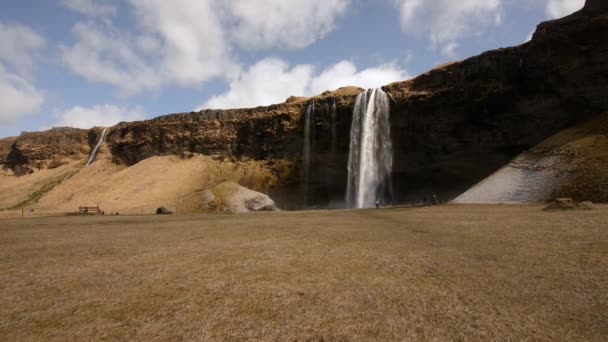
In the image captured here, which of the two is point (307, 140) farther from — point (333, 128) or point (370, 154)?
point (370, 154)

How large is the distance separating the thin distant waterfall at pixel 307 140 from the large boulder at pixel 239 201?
43.9 ft

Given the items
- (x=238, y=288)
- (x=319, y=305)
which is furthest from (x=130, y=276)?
(x=319, y=305)

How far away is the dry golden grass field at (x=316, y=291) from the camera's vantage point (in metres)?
4.76

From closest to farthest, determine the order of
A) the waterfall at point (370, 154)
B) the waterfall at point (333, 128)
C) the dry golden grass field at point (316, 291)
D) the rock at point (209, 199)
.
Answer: the dry golden grass field at point (316, 291), the rock at point (209, 199), the waterfall at point (370, 154), the waterfall at point (333, 128)

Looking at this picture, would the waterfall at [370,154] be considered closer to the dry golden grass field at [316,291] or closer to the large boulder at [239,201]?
the large boulder at [239,201]

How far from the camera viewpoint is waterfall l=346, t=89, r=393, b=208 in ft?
148

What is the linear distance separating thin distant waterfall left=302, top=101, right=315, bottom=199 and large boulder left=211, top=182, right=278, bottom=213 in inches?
527

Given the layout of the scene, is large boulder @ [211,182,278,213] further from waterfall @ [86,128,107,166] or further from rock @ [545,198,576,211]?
waterfall @ [86,128,107,166]

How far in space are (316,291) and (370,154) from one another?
1618 inches

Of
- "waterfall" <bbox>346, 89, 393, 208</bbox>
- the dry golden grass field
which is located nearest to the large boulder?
"waterfall" <bbox>346, 89, 393, 208</bbox>

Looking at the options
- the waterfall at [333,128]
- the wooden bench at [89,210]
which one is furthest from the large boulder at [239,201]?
the waterfall at [333,128]

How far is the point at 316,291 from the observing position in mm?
6367

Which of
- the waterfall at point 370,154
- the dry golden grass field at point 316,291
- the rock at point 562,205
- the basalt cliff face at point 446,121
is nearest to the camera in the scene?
the dry golden grass field at point 316,291

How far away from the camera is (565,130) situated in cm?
3525
